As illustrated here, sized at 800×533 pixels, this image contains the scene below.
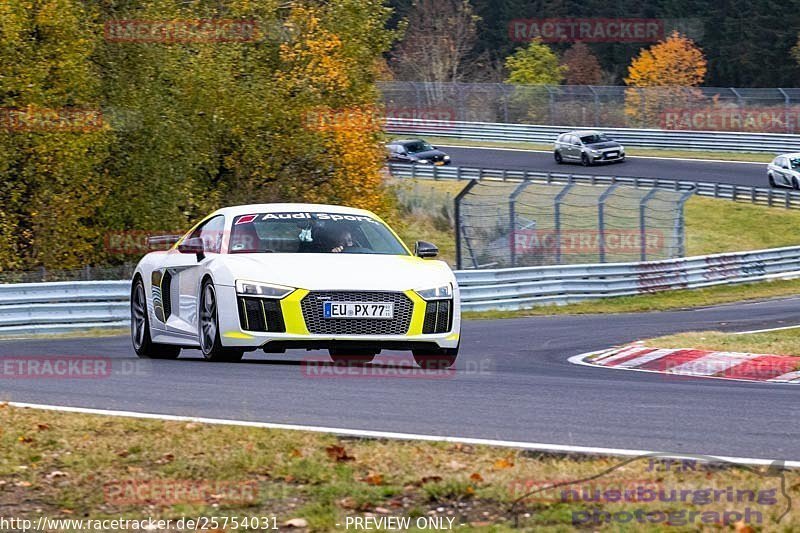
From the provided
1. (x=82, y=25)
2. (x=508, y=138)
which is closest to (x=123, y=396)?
(x=82, y=25)

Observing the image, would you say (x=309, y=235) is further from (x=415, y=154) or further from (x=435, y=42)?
(x=435, y=42)

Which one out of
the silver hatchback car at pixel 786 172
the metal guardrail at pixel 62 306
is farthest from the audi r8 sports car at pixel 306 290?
the silver hatchback car at pixel 786 172

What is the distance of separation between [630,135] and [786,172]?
13.6 metres

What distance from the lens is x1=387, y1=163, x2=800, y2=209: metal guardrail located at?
138 ft

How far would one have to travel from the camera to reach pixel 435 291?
33.9ft

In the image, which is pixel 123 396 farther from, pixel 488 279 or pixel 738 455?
pixel 488 279

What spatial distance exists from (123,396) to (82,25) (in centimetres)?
1877
